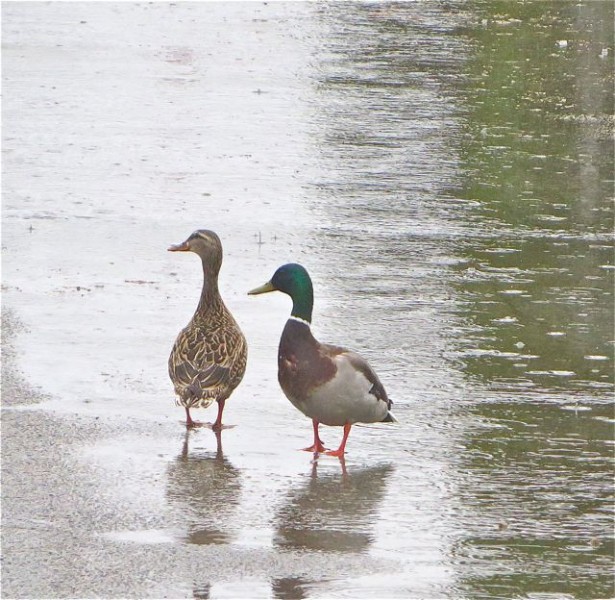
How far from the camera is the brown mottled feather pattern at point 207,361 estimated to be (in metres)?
8.25

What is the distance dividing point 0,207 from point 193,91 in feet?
18.6

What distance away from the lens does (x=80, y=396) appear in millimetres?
8859

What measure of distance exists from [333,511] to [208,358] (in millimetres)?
1353

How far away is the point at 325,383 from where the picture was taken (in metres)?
8.13

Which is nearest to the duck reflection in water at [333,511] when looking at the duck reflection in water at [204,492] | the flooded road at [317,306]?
the flooded road at [317,306]

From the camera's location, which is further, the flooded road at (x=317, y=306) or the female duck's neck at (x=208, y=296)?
the female duck's neck at (x=208, y=296)

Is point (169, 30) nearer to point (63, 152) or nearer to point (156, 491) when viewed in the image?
point (63, 152)

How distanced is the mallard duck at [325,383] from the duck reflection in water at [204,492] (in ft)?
1.75

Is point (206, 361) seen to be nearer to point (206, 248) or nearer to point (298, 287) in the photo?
point (298, 287)

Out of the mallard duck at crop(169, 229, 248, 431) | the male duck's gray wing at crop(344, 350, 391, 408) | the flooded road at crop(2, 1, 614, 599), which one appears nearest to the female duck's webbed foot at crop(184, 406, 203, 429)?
the mallard duck at crop(169, 229, 248, 431)

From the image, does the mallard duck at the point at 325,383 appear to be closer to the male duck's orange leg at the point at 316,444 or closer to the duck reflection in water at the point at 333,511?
the male duck's orange leg at the point at 316,444

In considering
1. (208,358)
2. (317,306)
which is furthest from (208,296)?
(317,306)

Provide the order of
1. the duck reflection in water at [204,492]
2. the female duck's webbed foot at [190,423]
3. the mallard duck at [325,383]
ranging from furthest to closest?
the female duck's webbed foot at [190,423]
the mallard duck at [325,383]
the duck reflection in water at [204,492]

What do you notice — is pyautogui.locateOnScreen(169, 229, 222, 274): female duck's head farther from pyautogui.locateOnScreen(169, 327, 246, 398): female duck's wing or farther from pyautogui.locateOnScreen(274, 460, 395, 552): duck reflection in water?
Answer: pyautogui.locateOnScreen(274, 460, 395, 552): duck reflection in water
